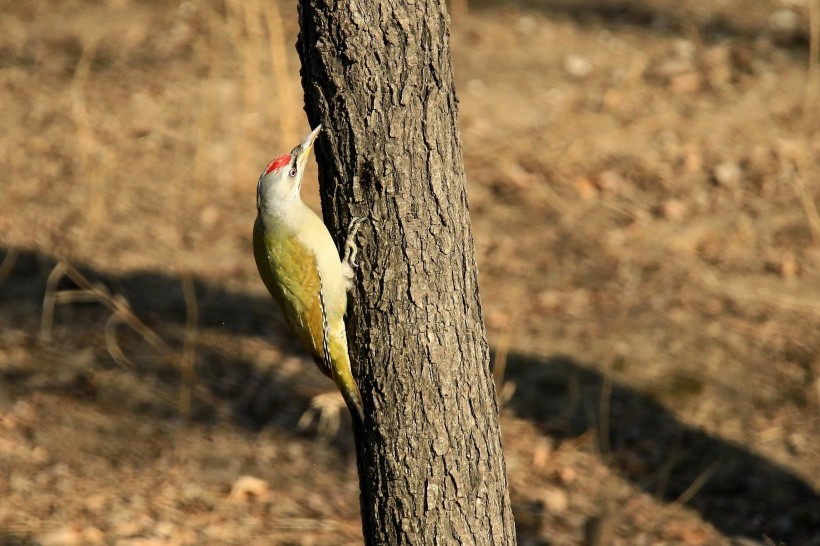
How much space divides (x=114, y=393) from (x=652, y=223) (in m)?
4.30

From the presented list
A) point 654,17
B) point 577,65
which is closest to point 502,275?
point 577,65

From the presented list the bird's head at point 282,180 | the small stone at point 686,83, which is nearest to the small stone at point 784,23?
the small stone at point 686,83

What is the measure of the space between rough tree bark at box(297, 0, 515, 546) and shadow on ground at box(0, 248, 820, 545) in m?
2.38

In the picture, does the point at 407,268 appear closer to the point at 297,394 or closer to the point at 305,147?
the point at 305,147

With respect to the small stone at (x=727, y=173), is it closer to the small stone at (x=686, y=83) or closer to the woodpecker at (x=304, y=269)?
the small stone at (x=686, y=83)

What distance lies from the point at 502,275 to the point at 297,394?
6.36ft

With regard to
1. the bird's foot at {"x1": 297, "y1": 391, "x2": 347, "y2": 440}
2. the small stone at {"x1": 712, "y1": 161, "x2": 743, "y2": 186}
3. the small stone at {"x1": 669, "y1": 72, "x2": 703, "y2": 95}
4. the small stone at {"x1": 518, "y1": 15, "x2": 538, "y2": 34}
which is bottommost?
the bird's foot at {"x1": 297, "y1": 391, "x2": 347, "y2": 440}

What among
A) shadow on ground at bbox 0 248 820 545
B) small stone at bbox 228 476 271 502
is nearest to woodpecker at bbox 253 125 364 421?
small stone at bbox 228 476 271 502

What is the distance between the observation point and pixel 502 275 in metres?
7.54

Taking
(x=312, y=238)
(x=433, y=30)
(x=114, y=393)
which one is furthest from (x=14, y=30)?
(x=433, y=30)

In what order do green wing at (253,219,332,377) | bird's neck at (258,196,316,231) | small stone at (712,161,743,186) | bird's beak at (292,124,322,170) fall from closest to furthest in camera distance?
bird's beak at (292,124,322,170) < green wing at (253,219,332,377) < bird's neck at (258,196,316,231) < small stone at (712,161,743,186)

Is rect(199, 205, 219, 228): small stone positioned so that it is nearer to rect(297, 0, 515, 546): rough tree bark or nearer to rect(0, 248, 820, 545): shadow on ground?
rect(0, 248, 820, 545): shadow on ground

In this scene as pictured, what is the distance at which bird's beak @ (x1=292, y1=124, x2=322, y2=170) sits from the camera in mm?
3343

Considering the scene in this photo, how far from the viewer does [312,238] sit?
3.95 metres
